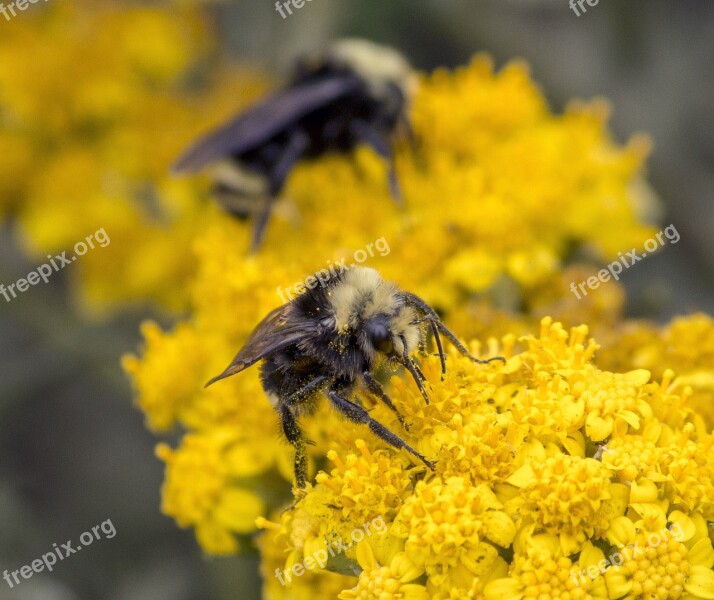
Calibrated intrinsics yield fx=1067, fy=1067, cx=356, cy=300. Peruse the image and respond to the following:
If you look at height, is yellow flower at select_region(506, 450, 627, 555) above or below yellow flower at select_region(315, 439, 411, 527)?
below

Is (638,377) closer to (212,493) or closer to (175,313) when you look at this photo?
(212,493)

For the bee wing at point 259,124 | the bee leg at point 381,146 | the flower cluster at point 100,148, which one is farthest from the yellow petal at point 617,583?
the flower cluster at point 100,148

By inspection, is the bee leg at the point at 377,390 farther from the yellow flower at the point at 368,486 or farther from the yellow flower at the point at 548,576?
the yellow flower at the point at 548,576

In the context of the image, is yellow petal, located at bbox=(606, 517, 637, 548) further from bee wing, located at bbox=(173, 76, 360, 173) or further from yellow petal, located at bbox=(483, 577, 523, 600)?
bee wing, located at bbox=(173, 76, 360, 173)

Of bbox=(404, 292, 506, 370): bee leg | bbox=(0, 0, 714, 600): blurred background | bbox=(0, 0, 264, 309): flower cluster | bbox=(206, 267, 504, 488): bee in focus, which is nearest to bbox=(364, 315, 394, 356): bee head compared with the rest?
bbox=(206, 267, 504, 488): bee in focus

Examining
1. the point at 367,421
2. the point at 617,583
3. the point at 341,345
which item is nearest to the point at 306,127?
the point at 341,345
